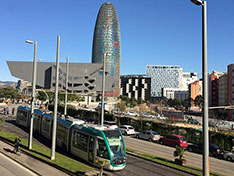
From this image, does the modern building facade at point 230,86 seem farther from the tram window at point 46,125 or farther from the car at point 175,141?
the tram window at point 46,125

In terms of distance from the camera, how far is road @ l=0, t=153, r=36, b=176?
46.7 feet

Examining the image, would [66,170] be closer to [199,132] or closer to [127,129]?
[127,129]

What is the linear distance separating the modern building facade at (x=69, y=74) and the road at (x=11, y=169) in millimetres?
86479

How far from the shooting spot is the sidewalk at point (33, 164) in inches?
572

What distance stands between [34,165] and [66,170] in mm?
2771

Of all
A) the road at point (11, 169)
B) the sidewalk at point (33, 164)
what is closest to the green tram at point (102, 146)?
the sidewalk at point (33, 164)

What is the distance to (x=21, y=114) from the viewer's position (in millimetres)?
34812

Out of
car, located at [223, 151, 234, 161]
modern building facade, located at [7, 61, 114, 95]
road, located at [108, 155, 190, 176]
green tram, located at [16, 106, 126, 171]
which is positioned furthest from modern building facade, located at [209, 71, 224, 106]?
green tram, located at [16, 106, 126, 171]

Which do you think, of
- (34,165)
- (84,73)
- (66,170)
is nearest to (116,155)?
(66,170)

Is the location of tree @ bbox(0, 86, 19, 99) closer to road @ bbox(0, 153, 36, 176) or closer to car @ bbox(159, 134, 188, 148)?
car @ bbox(159, 134, 188, 148)

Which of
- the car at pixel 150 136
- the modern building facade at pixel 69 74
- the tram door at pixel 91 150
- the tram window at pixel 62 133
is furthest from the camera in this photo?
the modern building facade at pixel 69 74

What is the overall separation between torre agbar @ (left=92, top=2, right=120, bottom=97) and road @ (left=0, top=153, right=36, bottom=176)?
534ft

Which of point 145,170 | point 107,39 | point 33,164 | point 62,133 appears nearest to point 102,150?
point 145,170

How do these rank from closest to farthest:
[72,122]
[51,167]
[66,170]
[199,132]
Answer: [66,170] < [51,167] < [72,122] < [199,132]
